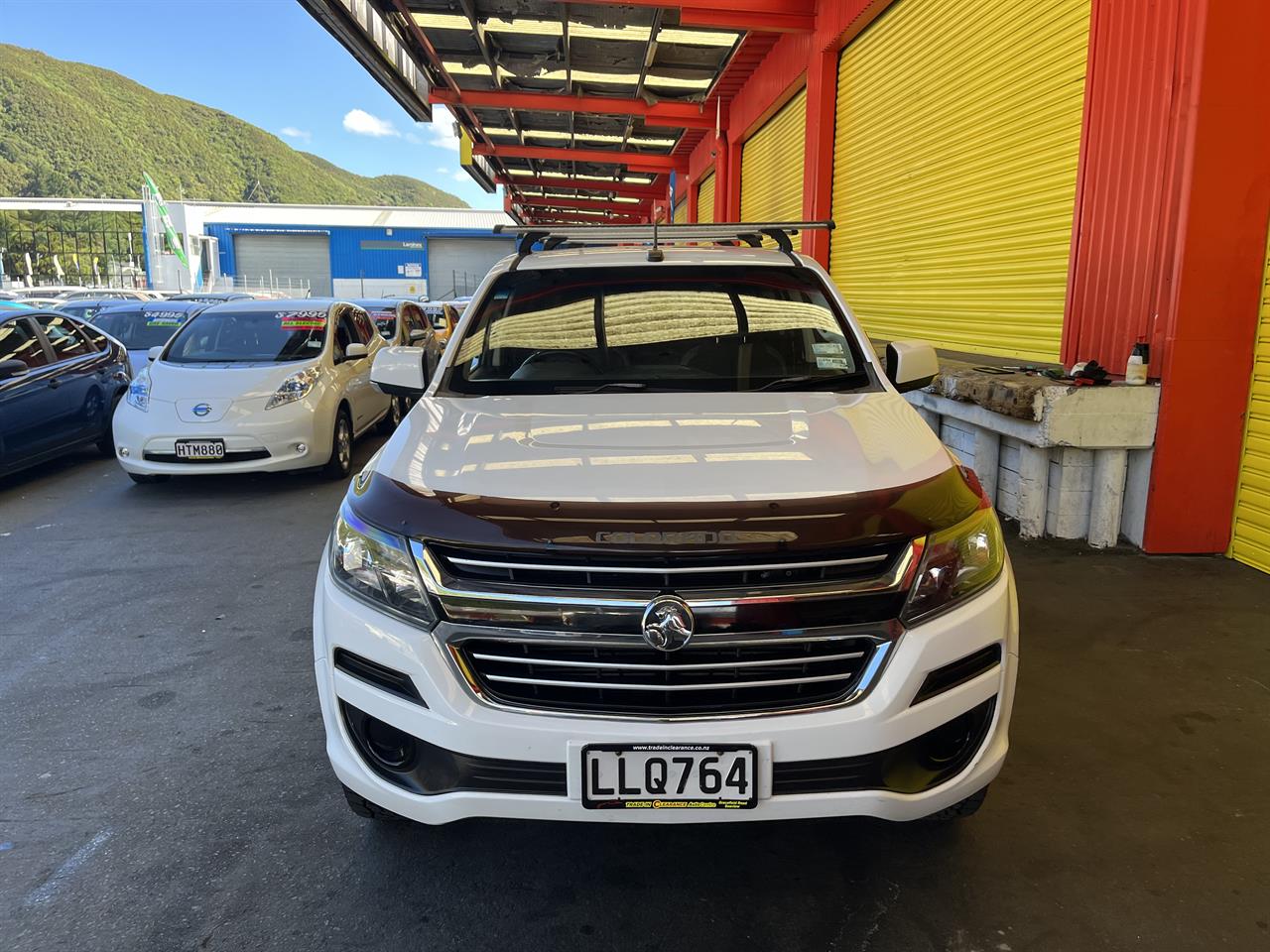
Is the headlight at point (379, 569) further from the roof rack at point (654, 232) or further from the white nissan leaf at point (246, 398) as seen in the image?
the white nissan leaf at point (246, 398)

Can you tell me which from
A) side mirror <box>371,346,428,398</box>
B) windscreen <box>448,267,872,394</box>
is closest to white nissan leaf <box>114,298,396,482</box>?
side mirror <box>371,346,428,398</box>

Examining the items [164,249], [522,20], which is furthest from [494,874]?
[164,249]

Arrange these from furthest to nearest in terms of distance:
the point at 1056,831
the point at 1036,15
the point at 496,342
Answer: the point at 1036,15, the point at 496,342, the point at 1056,831

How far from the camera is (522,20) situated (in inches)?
453

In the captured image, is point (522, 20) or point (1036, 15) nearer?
point (1036, 15)

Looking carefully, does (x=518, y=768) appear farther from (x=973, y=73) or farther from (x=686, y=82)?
(x=686, y=82)

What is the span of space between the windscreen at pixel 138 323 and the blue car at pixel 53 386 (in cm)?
226

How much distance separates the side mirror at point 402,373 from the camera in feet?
11.6

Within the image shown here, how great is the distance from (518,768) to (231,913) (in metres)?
0.92

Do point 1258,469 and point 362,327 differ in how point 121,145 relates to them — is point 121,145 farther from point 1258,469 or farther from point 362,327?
point 1258,469

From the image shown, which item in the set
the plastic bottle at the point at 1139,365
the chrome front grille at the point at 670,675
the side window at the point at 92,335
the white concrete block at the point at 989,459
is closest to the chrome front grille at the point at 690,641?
the chrome front grille at the point at 670,675

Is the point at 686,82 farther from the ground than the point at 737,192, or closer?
farther from the ground

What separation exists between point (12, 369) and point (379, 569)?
6.85m

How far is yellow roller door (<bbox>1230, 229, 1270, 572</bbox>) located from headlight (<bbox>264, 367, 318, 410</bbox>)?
6628mm
